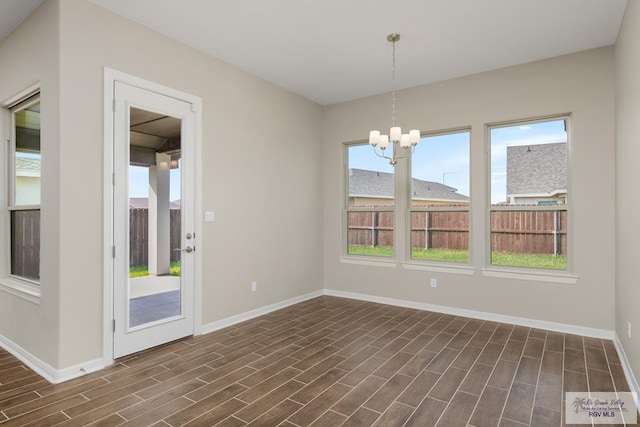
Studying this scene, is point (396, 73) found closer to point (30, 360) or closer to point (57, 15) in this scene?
point (57, 15)

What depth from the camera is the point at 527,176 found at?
439 centimetres

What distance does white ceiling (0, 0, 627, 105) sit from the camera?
3.12 meters

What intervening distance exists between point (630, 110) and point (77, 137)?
4463mm

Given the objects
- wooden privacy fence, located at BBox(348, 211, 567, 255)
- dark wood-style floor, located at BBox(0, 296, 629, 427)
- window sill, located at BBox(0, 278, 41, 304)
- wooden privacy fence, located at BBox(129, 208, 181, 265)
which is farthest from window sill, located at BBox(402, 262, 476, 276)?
window sill, located at BBox(0, 278, 41, 304)

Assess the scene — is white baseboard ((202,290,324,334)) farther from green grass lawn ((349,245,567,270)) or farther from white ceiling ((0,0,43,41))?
white ceiling ((0,0,43,41))

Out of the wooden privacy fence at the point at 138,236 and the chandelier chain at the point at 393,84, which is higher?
the chandelier chain at the point at 393,84

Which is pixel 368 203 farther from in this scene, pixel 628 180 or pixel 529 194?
pixel 628 180

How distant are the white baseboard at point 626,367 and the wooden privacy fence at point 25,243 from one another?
4905 millimetres

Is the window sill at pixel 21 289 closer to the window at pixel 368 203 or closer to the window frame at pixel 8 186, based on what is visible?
the window frame at pixel 8 186

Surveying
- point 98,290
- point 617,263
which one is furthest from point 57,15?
point 617,263

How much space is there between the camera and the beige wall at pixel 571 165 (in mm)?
3836

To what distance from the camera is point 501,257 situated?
14.9 ft

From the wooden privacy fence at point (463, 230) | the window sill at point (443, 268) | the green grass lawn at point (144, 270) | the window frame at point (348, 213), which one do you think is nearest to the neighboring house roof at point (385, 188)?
the window frame at point (348, 213)

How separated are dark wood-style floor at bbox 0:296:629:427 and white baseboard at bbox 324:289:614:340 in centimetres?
12
